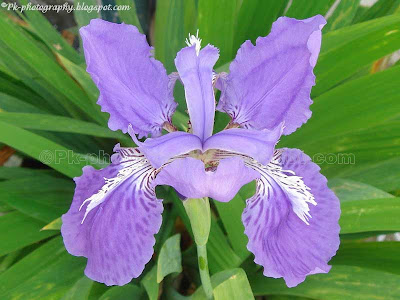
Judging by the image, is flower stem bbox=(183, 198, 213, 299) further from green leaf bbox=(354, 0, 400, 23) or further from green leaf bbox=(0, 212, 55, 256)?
green leaf bbox=(354, 0, 400, 23)

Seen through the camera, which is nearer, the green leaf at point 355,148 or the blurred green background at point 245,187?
the blurred green background at point 245,187

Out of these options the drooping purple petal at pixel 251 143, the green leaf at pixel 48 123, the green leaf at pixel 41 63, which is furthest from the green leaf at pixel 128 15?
the drooping purple petal at pixel 251 143

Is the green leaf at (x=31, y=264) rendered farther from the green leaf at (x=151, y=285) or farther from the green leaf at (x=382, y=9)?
the green leaf at (x=382, y=9)

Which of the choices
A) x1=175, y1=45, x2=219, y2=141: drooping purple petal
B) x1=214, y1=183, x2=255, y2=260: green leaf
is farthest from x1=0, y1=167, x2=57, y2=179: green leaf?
x1=175, y1=45, x2=219, y2=141: drooping purple petal

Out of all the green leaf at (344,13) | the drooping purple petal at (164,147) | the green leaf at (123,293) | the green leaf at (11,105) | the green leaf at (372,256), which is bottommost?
the green leaf at (123,293)

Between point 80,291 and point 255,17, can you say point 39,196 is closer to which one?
point 80,291

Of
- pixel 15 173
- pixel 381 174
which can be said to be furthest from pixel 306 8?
pixel 15 173

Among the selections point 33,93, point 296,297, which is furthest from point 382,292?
point 33,93
